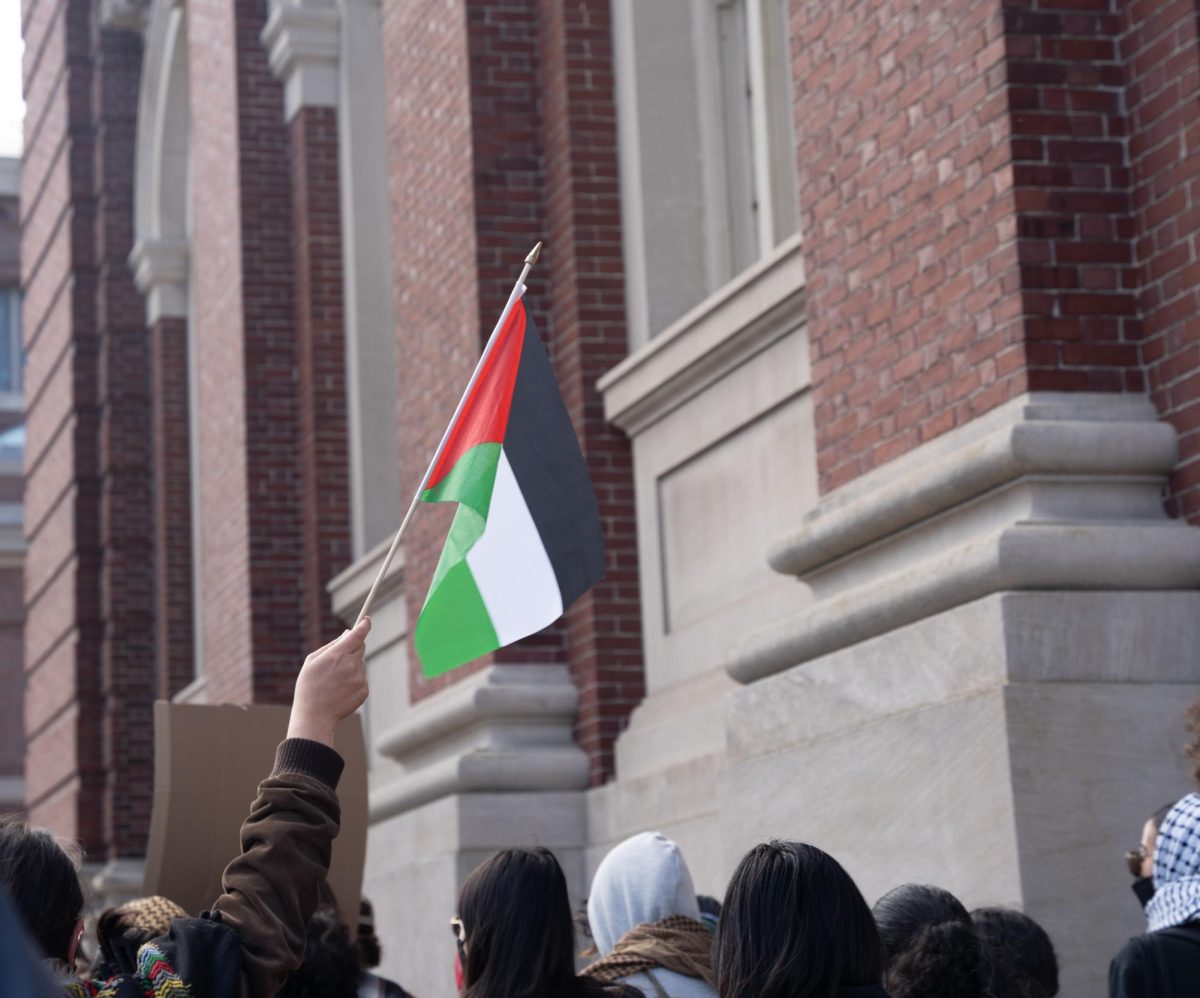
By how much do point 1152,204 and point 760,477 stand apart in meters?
2.49

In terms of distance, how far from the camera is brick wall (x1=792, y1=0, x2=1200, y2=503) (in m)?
5.68

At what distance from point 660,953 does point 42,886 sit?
1.54m

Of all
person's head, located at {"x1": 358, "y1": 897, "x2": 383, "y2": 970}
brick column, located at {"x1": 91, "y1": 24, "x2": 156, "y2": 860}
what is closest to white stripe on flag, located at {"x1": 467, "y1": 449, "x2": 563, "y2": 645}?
person's head, located at {"x1": 358, "y1": 897, "x2": 383, "y2": 970}

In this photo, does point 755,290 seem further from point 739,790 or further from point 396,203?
point 396,203

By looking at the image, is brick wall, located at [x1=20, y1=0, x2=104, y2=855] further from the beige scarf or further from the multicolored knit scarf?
the multicolored knit scarf

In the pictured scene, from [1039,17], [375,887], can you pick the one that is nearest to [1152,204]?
[1039,17]

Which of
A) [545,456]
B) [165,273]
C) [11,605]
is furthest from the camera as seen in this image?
[11,605]

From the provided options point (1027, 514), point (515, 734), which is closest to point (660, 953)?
point (1027, 514)

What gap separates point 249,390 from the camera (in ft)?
46.4

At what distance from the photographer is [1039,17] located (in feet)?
Result: 19.1

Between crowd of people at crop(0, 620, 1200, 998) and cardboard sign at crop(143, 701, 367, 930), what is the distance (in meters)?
0.56

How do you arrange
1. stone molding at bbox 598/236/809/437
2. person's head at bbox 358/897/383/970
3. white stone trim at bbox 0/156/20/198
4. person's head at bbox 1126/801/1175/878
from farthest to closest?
white stone trim at bbox 0/156/20/198 → stone molding at bbox 598/236/809/437 → person's head at bbox 358/897/383/970 → person's head at bbox 1126/801/1175/878

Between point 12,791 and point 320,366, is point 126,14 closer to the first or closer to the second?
point 320,366

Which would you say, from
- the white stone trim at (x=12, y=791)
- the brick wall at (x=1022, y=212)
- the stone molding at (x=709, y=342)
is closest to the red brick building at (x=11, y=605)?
the white stone trim at (x=12, y=791)
